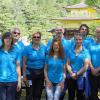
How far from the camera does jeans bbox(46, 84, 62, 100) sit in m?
7.87

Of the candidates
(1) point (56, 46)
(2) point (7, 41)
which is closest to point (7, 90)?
(2) point (7, 41)

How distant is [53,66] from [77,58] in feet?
1.94

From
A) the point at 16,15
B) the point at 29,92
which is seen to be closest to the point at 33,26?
the point at 16,15

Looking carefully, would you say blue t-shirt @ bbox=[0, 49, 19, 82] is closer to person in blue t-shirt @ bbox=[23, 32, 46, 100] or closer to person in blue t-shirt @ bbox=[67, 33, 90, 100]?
person in blue t-shirt @ bbox=[23, 32, 46, 100]

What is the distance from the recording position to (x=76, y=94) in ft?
28.3

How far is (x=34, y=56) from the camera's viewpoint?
8516mm

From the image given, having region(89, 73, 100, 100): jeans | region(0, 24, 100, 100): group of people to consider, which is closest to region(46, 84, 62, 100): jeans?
region(0, 24, 100, 100): group of people

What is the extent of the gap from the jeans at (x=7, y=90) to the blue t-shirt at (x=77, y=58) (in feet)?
4.56

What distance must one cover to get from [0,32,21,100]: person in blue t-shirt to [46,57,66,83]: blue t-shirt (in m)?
0.78

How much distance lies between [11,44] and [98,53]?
203 cm

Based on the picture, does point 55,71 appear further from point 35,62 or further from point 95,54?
point 95,54

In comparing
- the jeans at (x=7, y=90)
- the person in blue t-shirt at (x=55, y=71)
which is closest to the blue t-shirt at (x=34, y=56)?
the person in blue t-shirt at (x=55, y=71)

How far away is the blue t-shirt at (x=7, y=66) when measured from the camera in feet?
24.6

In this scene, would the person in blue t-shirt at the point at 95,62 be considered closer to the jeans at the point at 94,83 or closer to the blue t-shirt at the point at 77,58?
the jeans at the point at 94,83
